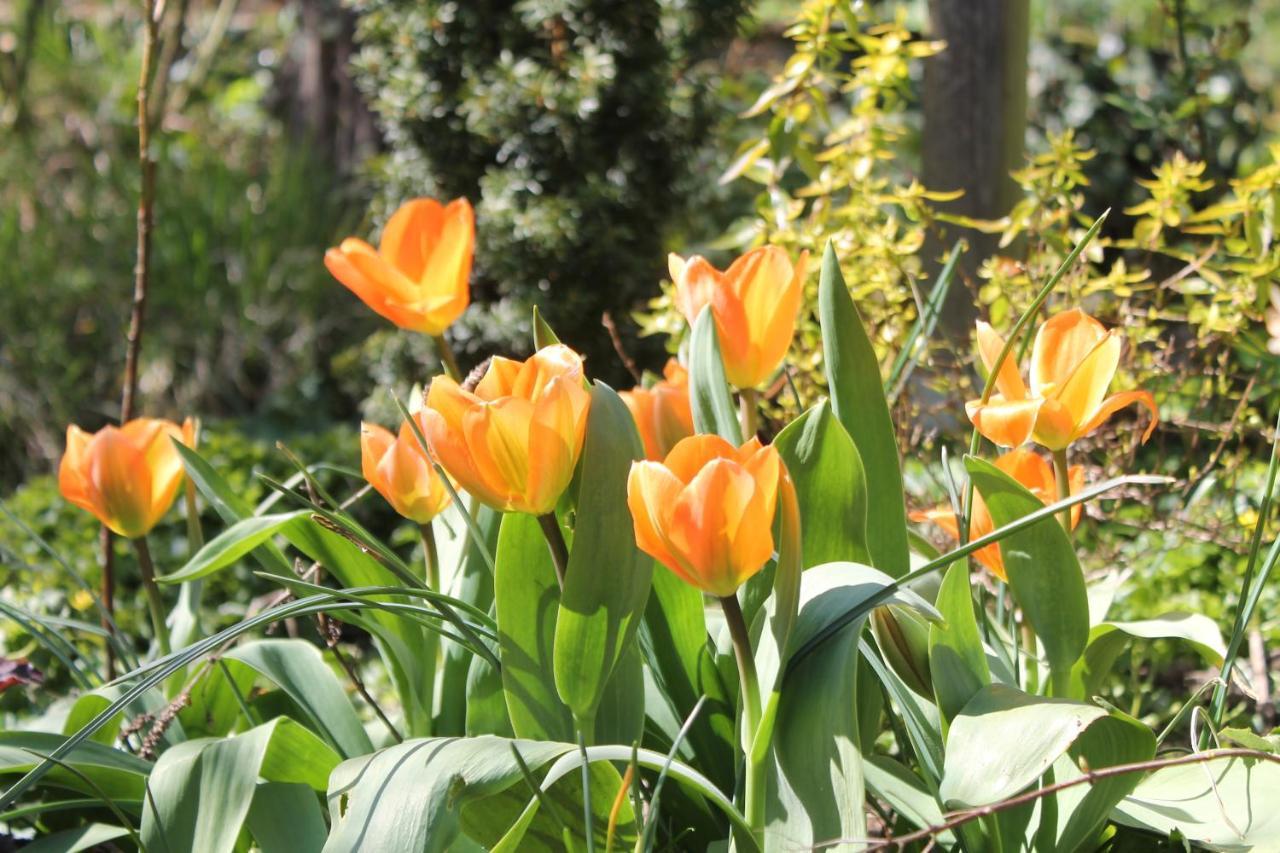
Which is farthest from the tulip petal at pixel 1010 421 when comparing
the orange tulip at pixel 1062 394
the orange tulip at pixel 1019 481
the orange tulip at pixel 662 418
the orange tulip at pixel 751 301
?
the orange tulip at pixel 662 418

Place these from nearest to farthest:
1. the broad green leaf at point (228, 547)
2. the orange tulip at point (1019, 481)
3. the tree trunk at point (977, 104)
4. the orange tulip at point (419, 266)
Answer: the broad green leaf at point (228, 547) < the orange tulip at point (1019, 481) < the orange tulip at point (419, 266) < the tree trunk at point (977, 104)

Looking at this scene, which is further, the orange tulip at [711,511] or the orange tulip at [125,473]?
the orange tulip at [125,473]

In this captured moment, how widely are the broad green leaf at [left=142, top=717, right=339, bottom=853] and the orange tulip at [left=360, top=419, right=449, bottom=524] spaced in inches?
10.0

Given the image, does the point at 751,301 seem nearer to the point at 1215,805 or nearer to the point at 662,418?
the point at 662,418

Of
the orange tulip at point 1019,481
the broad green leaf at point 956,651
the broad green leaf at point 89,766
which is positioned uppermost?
the orange tulip at point 1019,481

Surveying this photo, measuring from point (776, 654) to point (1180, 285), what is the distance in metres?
1.47

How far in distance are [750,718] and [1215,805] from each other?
47cm

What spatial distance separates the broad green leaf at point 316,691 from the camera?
4.63ft

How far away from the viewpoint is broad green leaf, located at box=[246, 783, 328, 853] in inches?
50.1

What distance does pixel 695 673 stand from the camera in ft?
4.33

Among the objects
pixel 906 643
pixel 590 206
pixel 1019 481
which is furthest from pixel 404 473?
pixel 590 206

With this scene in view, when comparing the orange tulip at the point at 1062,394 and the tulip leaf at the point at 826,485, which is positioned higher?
the orange tulip at the point at 1062,394

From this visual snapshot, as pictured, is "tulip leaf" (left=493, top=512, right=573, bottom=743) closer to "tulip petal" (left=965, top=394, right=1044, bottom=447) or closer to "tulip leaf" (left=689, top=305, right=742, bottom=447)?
"tulip leaf" (left=689, top=305, right=742, bottom=447)

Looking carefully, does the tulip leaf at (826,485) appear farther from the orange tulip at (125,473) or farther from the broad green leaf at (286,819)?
the orange tulip at (125,473)
